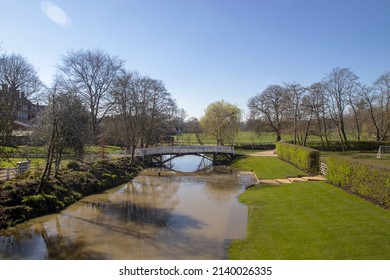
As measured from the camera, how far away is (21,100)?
33906 mm

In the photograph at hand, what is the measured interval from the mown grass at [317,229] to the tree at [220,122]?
35.7 m

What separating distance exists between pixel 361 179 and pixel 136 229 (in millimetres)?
11106

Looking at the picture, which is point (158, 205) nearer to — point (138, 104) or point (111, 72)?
point (138, 104)

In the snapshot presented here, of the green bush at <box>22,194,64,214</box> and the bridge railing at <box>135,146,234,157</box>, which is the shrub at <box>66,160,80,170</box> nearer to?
the green bush at <box>22,194,64,214</box>

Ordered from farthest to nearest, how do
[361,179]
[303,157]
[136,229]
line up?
[303,157]
[361,179]
[136,229]

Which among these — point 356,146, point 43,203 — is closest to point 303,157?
point 43,203

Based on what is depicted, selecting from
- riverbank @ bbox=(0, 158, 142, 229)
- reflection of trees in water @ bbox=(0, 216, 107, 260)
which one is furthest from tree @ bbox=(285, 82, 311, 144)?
reflection of trees in water @ bbox=(0, 216, 107, 260)

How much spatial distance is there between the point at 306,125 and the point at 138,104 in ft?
85.1

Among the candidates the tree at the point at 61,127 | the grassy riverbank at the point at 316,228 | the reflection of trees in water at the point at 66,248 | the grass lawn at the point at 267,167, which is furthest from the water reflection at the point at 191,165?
the reflection of trees in water at the point at 66,248

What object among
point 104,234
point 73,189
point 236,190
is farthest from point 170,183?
point 104,234

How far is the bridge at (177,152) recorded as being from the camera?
37772 mm

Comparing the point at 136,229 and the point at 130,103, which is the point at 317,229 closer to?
the point at 136,229

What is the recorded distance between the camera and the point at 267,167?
103 feet

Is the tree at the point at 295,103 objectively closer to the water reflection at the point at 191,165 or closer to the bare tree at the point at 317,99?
the bare tree at the point at 317,99
